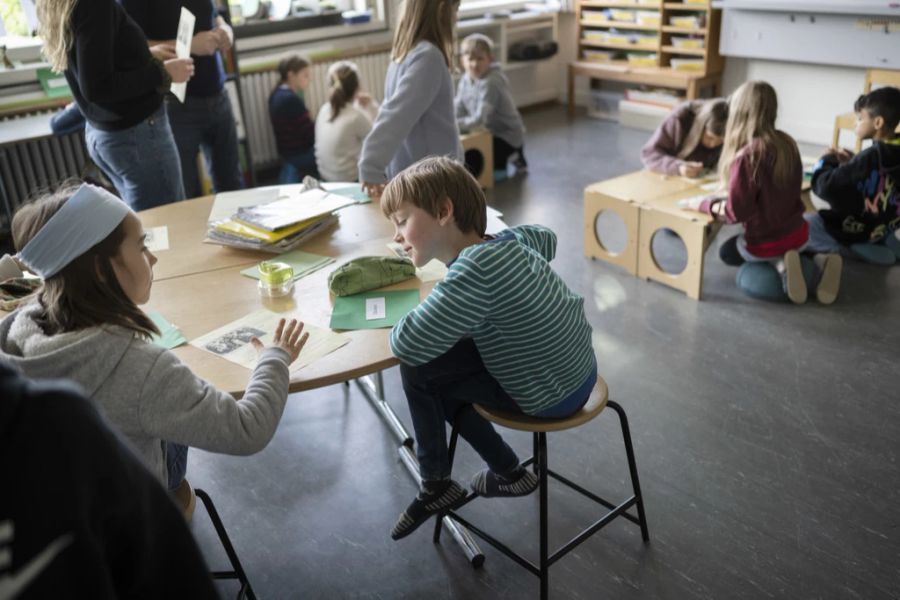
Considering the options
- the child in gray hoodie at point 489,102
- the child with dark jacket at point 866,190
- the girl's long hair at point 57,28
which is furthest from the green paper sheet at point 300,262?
the child in gray hoodie at point 489,102

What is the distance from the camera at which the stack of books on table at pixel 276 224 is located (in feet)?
6.99

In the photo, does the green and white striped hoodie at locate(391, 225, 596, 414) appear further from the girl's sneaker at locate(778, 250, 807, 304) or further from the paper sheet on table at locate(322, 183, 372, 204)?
the girl's sneaker at locate(778, 250, 807, 304)

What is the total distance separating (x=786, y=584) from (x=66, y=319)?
1690 mm

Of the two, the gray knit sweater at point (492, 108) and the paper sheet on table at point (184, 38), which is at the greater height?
the paper sheet on table at point (184, 38)

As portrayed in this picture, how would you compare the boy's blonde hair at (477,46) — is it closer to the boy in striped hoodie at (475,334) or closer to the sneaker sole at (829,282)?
the sneaker sole at (829,282)

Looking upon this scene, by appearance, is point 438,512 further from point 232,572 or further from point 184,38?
point 184,38

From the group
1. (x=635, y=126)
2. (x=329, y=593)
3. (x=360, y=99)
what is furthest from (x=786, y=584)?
(x=635, y=126)

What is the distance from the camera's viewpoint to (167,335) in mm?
1714

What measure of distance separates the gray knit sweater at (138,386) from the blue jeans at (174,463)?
225 millimetres

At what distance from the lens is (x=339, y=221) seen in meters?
2.34

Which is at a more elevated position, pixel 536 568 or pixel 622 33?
pixel 622 33

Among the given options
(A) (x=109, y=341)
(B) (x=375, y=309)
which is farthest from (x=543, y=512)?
(A) (x=109, y=341)

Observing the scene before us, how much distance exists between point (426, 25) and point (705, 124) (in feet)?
5.37

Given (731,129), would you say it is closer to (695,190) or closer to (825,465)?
(695,190)
